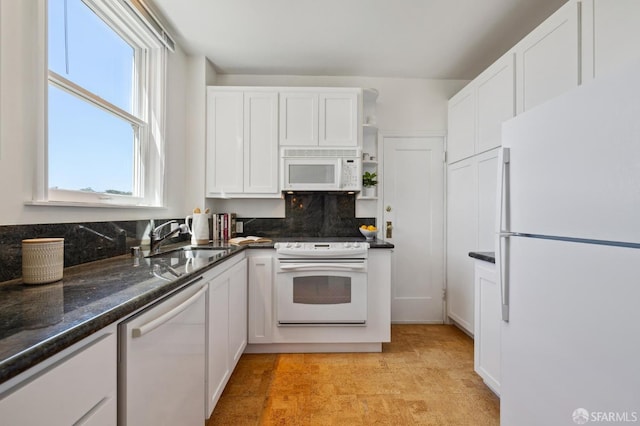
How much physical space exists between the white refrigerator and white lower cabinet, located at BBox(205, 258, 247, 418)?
4.86 ft

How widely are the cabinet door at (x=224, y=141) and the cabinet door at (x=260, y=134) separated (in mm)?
59

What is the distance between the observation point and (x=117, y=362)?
2.65 feet

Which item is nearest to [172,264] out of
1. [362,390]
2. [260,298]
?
[260,298]

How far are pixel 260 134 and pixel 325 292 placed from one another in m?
1.60

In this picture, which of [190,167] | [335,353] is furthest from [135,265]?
[335,353]

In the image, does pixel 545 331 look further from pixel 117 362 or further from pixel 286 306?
pixel 286 306

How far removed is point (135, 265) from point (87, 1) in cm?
153

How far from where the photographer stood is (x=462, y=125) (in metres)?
2.75

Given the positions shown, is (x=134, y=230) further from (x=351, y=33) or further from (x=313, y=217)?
(x=351, y=33)

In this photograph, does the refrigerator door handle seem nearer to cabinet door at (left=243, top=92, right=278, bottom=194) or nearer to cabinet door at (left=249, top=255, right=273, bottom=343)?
cabinet door at (left=249, top=255, right=273, bottom=343)

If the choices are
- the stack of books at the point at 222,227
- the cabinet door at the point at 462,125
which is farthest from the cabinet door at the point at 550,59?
the stack of books at the point at 222,227

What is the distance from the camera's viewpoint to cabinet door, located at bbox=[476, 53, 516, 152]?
2.03 meters

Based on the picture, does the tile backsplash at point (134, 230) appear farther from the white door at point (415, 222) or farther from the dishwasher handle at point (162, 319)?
the dishwasher handle at point (162, 319)

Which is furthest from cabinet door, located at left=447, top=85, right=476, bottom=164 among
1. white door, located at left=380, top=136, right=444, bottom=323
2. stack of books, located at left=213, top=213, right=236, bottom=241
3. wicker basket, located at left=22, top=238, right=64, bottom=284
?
wicker basket, located at left=22, top=238, right=64, bottom=284
